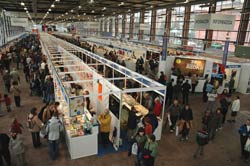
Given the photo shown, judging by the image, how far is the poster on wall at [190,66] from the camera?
12062 mm

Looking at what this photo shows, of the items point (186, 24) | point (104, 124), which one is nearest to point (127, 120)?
point (104, 124)

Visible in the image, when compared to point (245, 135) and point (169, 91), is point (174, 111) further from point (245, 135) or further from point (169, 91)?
point (169, 91)

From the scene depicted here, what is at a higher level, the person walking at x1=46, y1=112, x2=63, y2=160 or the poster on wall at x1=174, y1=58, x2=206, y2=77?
the poster on wall at x1=174, y1=58, x2=206, y2=77

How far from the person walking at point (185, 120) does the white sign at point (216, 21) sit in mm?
5357

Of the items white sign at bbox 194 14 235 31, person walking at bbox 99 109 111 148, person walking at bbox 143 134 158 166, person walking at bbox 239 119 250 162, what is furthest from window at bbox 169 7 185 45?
person walking at bbox 143 134 158 166

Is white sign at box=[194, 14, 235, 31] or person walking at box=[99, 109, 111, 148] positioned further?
white sign at box=[194, 14, 235, 31]

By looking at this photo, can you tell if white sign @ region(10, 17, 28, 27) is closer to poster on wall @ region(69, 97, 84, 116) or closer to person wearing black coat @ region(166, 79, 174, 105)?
person wearing black coat @ region(166, 79, 174, 105)

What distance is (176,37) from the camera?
2134cm

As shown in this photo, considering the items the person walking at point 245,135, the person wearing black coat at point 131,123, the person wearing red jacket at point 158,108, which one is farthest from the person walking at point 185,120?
the person wearing black coat at point 131,123

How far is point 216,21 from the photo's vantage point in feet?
32.5

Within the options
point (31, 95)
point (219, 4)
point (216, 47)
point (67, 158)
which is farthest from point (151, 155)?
point (219, 4)

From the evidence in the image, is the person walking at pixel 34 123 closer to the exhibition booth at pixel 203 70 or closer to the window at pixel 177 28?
the exhibition booth at pixel 203 70

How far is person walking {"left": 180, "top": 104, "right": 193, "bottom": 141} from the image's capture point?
20.5 ft

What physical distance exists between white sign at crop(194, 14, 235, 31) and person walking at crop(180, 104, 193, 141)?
536 cm
